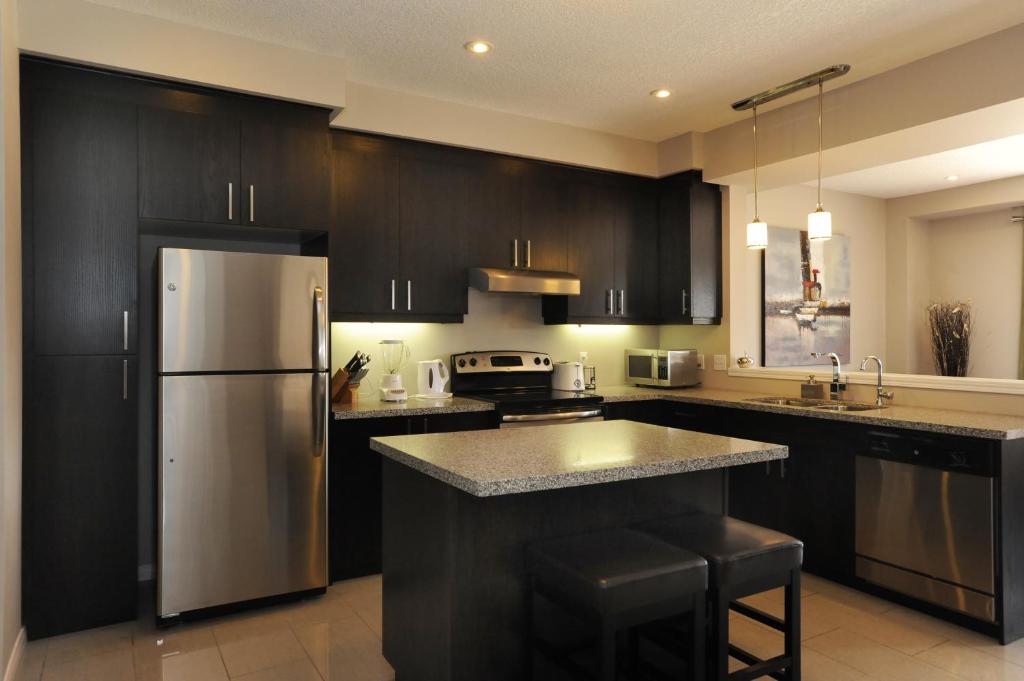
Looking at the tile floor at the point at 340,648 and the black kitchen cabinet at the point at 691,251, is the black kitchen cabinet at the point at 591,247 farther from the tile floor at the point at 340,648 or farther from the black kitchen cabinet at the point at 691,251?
the tile floor at the point at 340,648

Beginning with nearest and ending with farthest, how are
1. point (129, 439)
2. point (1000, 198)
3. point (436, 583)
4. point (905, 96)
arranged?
point (436, 583)
point (129, 439)
point (905, 96)
point (1000, 198)

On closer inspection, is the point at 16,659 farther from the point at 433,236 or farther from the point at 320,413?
the point at 433,236

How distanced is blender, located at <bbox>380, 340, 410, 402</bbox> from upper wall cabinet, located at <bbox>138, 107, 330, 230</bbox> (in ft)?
3.06

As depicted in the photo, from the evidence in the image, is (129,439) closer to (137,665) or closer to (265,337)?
(265,337)

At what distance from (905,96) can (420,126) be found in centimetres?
259

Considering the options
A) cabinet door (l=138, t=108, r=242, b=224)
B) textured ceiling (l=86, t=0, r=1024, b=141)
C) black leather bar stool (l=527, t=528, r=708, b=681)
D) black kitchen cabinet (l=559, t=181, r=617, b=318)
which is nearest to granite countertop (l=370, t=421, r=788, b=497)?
black leather bar stool (l=527, t=528, r=708, b=681)

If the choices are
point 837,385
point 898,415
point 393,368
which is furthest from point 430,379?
point 898,415

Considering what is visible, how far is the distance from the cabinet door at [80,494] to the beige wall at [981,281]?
644 cm

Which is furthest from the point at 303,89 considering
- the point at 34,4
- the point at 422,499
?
the point at 422,499

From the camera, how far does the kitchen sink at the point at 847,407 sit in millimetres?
3578

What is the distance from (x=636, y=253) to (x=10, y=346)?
3719 mm

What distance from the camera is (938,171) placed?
5.34 m

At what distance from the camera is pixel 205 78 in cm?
312

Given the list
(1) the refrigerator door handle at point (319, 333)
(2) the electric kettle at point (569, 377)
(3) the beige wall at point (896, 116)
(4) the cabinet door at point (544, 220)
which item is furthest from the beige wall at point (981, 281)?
(1) the refrigerator door handle at point (319, 333)
